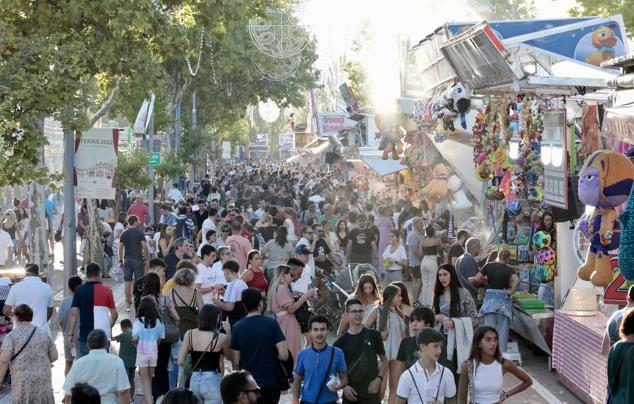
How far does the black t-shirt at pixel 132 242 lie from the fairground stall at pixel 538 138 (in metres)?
5.39

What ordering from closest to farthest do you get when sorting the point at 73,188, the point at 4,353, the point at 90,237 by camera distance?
1. the point at 4,353
2. the point at 73,188
3. the point at 90,237

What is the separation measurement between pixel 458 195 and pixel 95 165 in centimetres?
1011

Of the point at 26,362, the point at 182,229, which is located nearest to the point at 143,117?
the point at 182,229

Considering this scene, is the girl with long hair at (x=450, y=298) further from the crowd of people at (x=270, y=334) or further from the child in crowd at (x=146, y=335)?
the child in crowd at (x=146, y=335)

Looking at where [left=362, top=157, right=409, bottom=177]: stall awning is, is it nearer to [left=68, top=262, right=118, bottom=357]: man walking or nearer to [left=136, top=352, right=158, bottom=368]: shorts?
[left=68, top=262, right=118, bottom=357]: man walking

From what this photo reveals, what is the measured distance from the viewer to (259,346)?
9586 mm

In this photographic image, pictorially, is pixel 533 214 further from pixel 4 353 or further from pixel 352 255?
pixel 4 353

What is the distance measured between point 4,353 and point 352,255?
982cm

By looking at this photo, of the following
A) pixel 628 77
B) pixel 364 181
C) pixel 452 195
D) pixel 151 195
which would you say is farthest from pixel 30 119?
pixel 364 181

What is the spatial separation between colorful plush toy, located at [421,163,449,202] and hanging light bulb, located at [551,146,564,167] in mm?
10352

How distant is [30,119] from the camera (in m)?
15.6

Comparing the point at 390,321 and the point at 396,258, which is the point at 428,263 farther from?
the point at 390,321

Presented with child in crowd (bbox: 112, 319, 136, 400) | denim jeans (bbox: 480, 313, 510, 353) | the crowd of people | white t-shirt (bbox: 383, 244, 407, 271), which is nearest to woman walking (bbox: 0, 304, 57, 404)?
the crowd of people

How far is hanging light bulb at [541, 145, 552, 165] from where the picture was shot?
47.4ft
